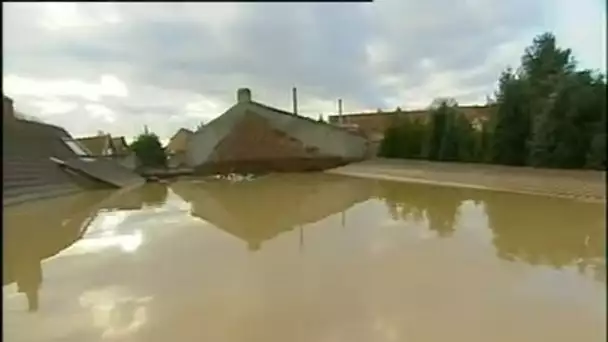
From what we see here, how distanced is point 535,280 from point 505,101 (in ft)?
5.23

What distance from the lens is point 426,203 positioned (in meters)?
5.21

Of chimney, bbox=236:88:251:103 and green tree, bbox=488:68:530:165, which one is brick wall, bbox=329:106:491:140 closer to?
green tree, bbox=488:68:530:165

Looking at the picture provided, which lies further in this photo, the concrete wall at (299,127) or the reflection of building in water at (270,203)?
the reflection of building in water at (270,203)

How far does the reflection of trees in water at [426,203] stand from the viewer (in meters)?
4.05

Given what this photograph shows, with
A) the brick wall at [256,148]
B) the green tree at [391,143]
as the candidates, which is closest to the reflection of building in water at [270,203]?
the green tree at [391,143]

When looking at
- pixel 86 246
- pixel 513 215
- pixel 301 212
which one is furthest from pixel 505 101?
pixel 301 212

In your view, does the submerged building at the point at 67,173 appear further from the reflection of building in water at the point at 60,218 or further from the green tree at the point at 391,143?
the green tree at the point at 391,143

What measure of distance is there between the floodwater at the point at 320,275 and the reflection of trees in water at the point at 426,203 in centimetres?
3

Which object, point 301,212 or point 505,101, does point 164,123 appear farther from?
point 301,212

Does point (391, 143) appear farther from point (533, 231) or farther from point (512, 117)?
point (533, 231)

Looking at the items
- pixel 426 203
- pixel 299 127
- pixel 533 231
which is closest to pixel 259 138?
pixel 299 127

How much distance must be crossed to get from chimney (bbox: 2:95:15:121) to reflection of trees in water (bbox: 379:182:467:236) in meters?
3.13

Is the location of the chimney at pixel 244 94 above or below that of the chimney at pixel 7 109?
above

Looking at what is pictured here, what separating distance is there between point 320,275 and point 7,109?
2.08 m
